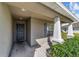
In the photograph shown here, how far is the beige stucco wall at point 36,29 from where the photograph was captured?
930 centimetres

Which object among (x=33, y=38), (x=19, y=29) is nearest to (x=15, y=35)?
(x=19, y=29)

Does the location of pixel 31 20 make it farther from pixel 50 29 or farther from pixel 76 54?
pixel 76 54

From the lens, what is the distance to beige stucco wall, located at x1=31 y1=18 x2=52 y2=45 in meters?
9.30

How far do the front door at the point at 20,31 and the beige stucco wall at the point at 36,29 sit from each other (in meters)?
2.15

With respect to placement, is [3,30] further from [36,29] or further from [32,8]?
[36,29]

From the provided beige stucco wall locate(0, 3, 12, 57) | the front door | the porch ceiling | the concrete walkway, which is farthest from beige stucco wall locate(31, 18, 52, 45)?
beige stucco wall locate(0, 3, 12, 57)

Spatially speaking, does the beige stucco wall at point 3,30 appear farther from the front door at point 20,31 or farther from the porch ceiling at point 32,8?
the front door at point 20,31

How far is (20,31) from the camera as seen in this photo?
471 inches

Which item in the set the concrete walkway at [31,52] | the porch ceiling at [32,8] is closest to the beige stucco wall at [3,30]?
the porch ceiling at [32,8]

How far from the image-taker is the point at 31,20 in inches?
357

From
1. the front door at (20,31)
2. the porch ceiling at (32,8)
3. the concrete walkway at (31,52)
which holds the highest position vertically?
the porch ceiling at (32,8)

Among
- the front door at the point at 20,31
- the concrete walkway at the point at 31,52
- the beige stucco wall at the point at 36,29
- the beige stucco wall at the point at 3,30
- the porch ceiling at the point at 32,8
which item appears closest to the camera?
the beige stucco wall at the point at 3,30

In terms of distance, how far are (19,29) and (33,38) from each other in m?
3.07

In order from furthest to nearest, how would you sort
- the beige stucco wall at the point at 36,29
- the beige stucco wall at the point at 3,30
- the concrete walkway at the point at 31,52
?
the beige stucco wall at the point at 36,29 < the concrete walkway at the point at 31,52 < the beige stucco wall at the point at 3,30
